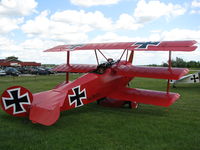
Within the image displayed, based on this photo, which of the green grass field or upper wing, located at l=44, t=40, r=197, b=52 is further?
upper wing, located at l=44, t=40, r=197, b=52

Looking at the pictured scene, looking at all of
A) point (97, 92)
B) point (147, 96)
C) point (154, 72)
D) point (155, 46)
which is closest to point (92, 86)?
point (97, 92)

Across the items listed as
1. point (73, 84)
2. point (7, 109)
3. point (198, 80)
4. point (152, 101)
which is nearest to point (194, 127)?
point (152, 101)

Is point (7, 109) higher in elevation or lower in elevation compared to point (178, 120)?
higher

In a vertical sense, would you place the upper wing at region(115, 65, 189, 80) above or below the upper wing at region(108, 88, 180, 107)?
above

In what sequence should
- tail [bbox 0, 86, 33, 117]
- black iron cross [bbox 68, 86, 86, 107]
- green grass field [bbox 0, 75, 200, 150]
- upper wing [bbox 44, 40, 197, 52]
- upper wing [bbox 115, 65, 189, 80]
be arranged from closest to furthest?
green grass field [bbox 0, 75, 200, 150], tail [bbox 0, 86, 33, 117], black iron cross [bbox 68, 86, 86, 107], upper wing [bbox 44, 40, 197, 52], upper wing [bbox 115, 65, 189, 80]

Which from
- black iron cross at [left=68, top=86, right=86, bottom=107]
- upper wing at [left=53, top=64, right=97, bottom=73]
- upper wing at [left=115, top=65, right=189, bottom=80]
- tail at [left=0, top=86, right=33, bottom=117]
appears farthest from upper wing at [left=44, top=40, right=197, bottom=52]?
tail at [left=0, top=86, right=33, bottom=117]

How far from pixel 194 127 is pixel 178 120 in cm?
60

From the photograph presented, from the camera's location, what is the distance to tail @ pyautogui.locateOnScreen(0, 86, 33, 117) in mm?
4340

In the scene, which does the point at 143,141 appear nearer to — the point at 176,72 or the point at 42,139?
the point at 42,139

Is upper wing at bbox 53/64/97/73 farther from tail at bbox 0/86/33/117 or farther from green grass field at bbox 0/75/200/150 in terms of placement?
tail at bbox 0/86/33/117

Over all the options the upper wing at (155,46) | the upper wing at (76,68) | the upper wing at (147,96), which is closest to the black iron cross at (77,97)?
the upper wing at (147,96)

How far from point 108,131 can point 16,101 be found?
2.03 metres

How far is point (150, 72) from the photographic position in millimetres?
6242

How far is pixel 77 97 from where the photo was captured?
17.4 ft
